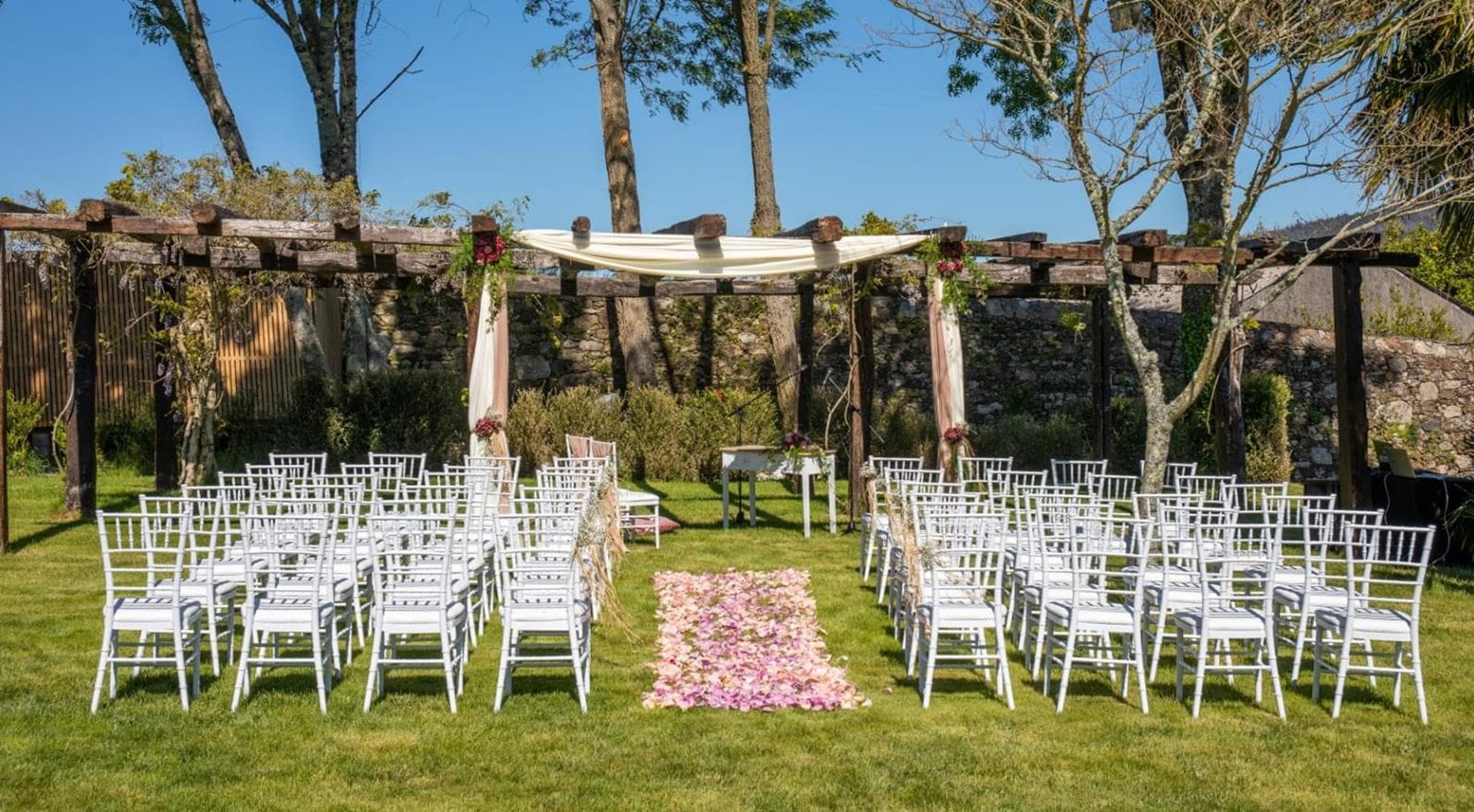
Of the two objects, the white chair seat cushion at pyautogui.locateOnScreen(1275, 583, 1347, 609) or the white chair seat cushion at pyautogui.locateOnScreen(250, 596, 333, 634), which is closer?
the white chair seat cushion at pyautogui.locateOnScreen(250, 596, 333, 634)

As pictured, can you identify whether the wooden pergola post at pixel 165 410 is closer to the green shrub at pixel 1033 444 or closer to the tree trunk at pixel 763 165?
the tree trunk at pixel 763 165

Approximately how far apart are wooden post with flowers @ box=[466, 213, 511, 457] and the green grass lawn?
356cm

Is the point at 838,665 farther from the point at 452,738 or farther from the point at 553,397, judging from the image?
the point at 553,397

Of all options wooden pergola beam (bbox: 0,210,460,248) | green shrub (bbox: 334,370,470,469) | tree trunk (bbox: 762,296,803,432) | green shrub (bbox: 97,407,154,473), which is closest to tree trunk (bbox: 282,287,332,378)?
green shrub (bbox: 334,370,470,469)

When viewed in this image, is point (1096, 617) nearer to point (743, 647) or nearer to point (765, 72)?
point (743, 647)

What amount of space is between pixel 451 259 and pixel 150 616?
6.46 metres

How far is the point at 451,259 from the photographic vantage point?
1164 cm

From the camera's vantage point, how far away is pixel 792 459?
10.8 meters

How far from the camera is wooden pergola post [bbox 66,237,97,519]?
11211 millimetres

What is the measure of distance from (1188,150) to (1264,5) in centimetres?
119

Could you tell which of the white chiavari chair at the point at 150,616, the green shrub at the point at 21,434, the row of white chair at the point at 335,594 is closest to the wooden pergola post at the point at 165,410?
the green shrub at the point at 21,434

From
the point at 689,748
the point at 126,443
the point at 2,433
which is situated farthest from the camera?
the point at 126,443

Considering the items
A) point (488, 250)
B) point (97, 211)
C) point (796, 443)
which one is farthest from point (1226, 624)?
point (97, 211)

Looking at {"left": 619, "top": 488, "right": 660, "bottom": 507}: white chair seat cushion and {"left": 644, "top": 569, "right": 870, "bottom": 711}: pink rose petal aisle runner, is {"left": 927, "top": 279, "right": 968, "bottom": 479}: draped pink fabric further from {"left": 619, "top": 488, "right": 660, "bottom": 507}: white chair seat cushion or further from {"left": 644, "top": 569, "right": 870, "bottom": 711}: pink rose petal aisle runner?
{"left": 619, "top": 488, "right": 660, "bottom": 507}: white chair seat cushion
